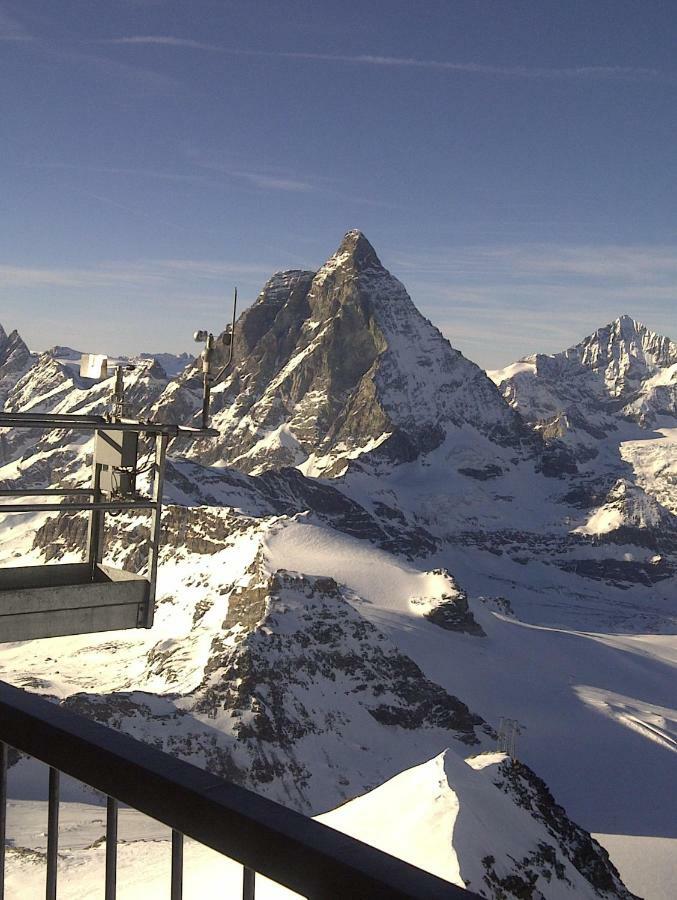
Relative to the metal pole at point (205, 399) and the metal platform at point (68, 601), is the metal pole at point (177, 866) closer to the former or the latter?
the metal platform at point (68, 601)

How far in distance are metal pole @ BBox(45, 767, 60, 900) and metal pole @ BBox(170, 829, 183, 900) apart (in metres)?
0.53

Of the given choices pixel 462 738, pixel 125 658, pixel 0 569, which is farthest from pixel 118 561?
pixel 0 569

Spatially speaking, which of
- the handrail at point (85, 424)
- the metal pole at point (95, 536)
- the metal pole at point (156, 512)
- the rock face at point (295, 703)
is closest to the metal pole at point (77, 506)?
the metal pole at point (156, 512)

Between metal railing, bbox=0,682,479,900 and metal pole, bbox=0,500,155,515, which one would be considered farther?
metal pole, bbox=0,500,155,515

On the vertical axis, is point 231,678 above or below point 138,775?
below

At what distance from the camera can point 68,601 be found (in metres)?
9.22

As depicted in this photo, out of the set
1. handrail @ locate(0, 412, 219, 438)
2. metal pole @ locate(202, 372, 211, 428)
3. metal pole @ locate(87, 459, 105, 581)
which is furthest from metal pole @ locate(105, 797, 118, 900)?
metal pole @ locate(87, 459, 105, 581)

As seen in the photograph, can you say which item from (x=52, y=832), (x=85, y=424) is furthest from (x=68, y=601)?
(x=52, y=832)

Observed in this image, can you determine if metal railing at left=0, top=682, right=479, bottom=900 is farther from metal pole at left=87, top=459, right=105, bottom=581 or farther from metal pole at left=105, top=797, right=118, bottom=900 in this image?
metal pole at left=87, top=459, right=105, bottom=581

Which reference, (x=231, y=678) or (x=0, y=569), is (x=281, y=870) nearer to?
(x=0, y=569)

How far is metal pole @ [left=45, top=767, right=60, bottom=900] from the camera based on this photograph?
2916mm

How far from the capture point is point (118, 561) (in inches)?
7205

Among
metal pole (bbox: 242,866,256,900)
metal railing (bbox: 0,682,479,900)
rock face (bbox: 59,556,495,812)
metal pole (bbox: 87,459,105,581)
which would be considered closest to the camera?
metal railing (bbox: 0,682,479,900)

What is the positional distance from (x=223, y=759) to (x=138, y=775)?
9634 cm
